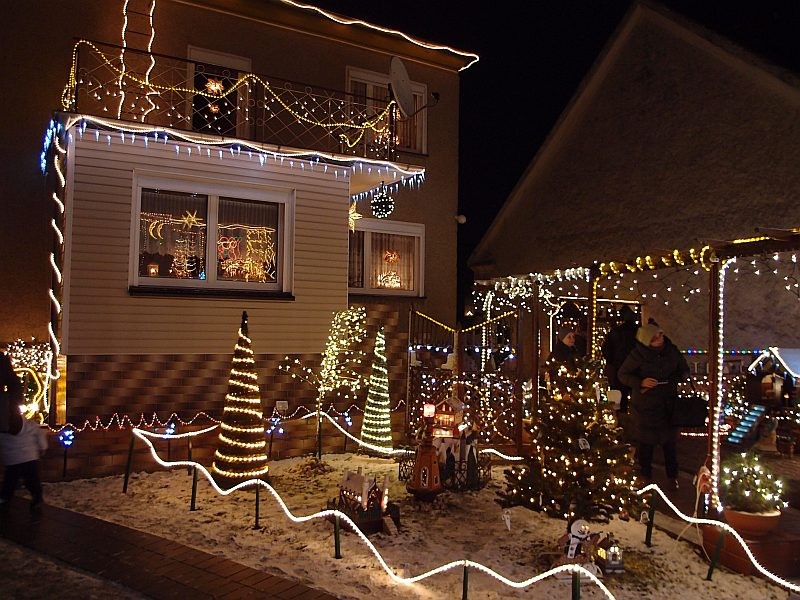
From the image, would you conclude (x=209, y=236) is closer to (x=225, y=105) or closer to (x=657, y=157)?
(x=225, y=105)

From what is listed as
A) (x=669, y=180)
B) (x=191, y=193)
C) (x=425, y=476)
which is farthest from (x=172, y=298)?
(x=669, y=180)

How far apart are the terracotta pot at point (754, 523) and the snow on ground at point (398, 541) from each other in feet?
1.36

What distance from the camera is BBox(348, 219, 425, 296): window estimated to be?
1362 cm

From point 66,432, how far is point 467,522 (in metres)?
5.03

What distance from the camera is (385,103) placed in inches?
536

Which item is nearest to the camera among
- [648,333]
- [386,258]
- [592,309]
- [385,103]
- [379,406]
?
[648,333]

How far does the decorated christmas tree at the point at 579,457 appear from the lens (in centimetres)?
610

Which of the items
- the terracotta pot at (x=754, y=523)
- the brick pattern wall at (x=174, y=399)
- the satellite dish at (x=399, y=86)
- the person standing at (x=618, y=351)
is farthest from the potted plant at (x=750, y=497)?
the satellite dish at (x=399, y=86)

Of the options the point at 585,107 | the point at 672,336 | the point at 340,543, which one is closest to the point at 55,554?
the point at 340,543

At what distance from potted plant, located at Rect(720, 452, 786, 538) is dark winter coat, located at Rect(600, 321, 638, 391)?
4.88m

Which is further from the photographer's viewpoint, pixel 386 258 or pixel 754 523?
pixel 386 258

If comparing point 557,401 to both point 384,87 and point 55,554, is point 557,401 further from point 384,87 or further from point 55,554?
→ point 384,87

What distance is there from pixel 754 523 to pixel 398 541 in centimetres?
330

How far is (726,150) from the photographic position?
11000 millimetres
